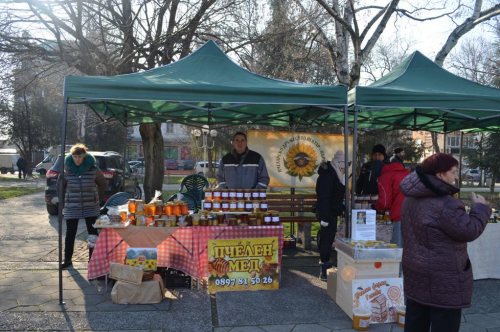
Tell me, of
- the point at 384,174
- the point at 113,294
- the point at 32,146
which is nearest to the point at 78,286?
the point at 113,294

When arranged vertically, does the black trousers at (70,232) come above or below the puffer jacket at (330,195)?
below

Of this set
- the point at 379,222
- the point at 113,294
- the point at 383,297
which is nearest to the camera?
the point at 383,297

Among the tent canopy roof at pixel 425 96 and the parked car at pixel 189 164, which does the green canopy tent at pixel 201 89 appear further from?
the parked car at pixel 189 164

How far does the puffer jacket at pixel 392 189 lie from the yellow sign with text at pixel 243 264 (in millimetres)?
1619

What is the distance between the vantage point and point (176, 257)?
199 inches

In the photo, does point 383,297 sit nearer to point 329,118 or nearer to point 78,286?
point 78,286

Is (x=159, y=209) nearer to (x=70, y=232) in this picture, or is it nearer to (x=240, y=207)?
(x=240, y=207)

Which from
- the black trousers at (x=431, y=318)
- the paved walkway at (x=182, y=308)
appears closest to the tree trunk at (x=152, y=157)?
the paved walkway at (x=182, y=308)

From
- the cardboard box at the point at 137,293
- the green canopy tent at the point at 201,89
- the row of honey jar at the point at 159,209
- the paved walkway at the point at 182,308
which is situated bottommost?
the paved walkway at the point at 182,308

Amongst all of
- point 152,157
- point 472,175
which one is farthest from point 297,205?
point 472,175

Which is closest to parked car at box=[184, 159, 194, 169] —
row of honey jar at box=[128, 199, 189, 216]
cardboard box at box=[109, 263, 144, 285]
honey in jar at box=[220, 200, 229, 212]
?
row of honey jar at box=[128, 199, 189, 216]

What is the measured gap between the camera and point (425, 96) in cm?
498

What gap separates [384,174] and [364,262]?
1696 millimetres

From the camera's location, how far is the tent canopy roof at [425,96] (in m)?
4.97
